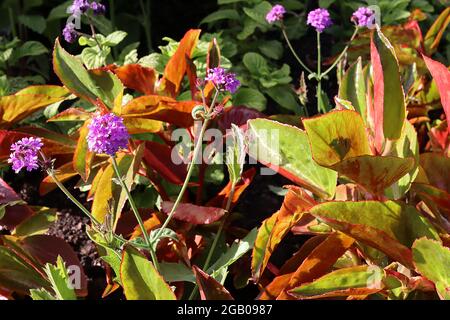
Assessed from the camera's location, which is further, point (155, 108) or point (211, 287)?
point (155, 108)

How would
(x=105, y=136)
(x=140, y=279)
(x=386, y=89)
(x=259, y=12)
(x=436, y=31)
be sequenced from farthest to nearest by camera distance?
(x=259, y=12), (x=436, y=31), (x=386, y=89), (x=140, y=279), (x=105, y=136)

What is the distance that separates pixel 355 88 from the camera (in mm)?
1681

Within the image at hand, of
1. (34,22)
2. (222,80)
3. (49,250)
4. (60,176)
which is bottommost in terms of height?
(49,250)

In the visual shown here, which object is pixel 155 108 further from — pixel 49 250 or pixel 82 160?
pixel 49 250

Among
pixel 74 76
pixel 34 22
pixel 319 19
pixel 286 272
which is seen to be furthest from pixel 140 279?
pixel 34 22

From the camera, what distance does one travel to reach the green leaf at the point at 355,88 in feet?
5.43

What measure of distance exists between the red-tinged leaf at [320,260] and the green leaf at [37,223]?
1.92 feet

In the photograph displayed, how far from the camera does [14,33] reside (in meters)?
2.40

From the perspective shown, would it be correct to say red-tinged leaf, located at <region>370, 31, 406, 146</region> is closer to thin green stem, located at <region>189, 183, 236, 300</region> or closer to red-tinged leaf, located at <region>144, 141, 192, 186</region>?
thin green stem, located at <region>189, 183, 236, 300</region>

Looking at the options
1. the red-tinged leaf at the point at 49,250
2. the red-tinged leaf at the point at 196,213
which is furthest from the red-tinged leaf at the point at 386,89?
the red-tinged leaf at the point at 49,250

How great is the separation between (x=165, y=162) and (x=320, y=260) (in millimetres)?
463

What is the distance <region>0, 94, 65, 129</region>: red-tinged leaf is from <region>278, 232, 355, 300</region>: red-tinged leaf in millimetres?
726

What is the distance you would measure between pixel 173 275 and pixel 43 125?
76cm
